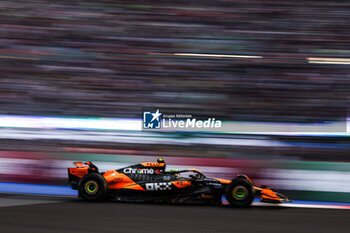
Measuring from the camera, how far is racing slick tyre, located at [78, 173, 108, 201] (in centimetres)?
661

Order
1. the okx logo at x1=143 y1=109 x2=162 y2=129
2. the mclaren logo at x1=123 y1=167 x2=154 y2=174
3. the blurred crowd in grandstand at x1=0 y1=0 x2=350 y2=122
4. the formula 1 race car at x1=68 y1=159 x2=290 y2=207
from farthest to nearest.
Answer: the blurred crowd in grandstand at x1=0 y1=0 x2=350 y2=122
the okx logo at x1=143 y1=109 x2=162 y2=129
the mclaren logo at x1=123 y1=167 x2=154 y2=174
the formula 1 race car at x1=68 y1=159 x2=290 y2=207

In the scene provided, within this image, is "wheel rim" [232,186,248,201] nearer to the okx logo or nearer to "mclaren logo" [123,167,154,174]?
"mclaren logo" [123,167,154,174]

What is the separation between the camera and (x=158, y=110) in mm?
10516

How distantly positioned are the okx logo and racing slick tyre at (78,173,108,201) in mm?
3382

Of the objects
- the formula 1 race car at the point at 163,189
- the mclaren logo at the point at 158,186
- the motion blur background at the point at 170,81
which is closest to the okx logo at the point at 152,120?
the motion blur background at the point at 170,81

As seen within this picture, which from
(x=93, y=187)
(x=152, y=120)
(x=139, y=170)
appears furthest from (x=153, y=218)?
(x=152, y=120)

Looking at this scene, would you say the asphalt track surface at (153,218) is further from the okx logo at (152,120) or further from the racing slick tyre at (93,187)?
the okx logo at (152,120)

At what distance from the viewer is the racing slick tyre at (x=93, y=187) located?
6613 mm

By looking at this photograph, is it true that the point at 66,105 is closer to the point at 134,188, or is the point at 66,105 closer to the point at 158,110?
the point at 158,110

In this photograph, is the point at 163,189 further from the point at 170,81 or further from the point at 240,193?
the point at 170,81

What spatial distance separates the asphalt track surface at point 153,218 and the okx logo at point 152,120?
11.4 ft

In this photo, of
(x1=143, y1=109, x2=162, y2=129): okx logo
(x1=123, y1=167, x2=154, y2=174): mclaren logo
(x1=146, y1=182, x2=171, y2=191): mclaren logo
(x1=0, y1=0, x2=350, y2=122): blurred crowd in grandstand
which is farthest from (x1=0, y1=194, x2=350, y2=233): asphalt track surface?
(x1=0, y1=0, x2=350, y2=122): blurred crowd in grandstand

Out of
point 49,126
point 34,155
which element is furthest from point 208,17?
point 34,155

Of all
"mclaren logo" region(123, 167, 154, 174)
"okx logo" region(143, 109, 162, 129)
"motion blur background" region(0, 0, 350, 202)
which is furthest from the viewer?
"okx logo" region(143, 109, 162, 129)
